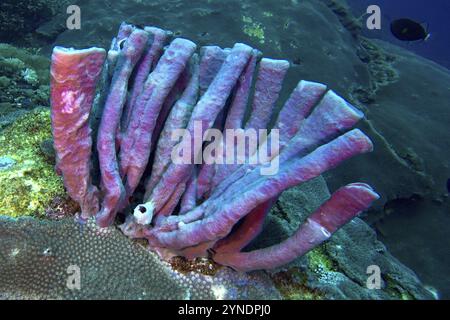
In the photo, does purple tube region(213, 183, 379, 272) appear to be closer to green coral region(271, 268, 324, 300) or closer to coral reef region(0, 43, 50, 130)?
green coral region(271, 268, 324, 300)

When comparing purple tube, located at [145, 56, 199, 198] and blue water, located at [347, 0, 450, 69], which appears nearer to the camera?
purple tube, located at [145, 56, 199, 198]

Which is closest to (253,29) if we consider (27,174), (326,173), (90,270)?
(326,173)

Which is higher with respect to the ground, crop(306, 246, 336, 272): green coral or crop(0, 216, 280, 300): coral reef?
crop(0, 216, 280, 300): coral reef

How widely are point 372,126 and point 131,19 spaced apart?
5.27 meters

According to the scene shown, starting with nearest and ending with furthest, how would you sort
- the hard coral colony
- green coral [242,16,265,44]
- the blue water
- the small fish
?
the hard coral colony
the small fish
green coral [242,16,265,44]
the blue water

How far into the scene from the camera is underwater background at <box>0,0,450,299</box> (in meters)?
1.96

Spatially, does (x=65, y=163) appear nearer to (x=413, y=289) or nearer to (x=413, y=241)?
(x=413, y=289)

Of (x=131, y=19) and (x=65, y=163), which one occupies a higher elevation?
(x=65, y=163)

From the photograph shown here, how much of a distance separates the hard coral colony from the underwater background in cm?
25

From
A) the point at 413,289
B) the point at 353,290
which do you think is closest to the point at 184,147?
the point at 353,290

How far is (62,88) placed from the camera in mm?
1552

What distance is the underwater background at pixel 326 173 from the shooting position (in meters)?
1.96

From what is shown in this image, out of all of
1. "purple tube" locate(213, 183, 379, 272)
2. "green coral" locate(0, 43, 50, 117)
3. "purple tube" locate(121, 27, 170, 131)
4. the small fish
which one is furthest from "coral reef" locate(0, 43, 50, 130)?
the small fish

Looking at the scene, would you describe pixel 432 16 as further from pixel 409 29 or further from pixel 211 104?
pixel 211 104
